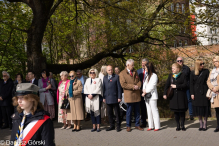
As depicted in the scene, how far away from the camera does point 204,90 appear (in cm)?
841

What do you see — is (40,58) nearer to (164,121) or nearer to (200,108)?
(164,121)

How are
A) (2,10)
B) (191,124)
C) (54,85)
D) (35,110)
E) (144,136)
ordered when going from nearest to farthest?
(35,110)
(144,136)
(191,124)
(54,85)
(2,10)

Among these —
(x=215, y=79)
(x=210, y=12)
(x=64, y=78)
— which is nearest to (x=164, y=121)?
(x=215, y=79)

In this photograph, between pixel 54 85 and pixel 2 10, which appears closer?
pixel 54 85

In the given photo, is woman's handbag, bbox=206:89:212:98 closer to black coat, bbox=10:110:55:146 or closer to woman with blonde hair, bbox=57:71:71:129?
woman with blonde hair, bbox=57:71:71:129

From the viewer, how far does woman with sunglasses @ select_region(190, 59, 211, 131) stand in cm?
832

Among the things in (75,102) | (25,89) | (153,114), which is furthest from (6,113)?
(25,89)

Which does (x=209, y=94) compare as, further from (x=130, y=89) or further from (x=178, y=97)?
(x=130, y=89)

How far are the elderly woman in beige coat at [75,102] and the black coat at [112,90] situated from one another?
0.91 m

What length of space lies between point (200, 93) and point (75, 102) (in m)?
4.04

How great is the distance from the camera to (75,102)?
9.53 m

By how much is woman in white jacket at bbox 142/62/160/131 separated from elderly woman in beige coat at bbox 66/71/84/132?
7.20ft

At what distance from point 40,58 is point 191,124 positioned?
22.8ft

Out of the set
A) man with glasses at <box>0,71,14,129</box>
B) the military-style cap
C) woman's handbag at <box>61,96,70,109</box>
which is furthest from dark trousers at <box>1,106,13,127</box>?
the military-style cap
